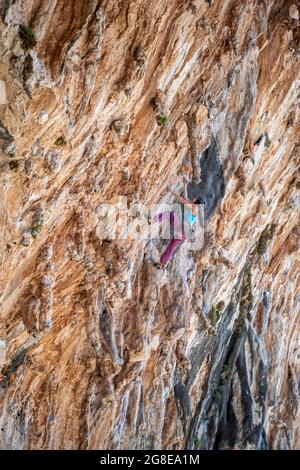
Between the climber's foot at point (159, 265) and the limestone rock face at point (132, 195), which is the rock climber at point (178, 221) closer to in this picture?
the climber's foot at point (159, 265)

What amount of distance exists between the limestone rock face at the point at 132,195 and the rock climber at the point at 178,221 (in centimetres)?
42

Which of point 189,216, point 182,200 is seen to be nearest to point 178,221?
point 189,216

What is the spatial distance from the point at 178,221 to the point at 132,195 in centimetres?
159

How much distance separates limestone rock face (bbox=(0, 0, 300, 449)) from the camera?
8.97m

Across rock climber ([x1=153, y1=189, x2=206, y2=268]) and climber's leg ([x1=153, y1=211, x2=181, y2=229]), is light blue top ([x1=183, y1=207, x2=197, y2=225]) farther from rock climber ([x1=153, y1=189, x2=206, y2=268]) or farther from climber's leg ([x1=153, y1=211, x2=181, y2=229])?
climber's leg ([x1=153, y1=211, x2=181, y2=229])

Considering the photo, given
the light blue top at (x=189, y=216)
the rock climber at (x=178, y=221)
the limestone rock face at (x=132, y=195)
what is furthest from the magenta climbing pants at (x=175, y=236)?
the limestone rock face at (x=132, y=195)

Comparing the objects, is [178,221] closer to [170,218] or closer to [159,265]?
[170,218]

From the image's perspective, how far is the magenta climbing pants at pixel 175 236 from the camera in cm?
1261

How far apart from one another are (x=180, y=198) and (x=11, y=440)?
6507 millimetres

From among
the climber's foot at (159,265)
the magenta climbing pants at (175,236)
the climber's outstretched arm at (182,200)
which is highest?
the climber's outstretched arm at (182,200)

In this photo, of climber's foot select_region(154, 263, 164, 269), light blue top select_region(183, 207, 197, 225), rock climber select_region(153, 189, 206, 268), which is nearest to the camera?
rock climber select_region(153, 189, 206, 268)

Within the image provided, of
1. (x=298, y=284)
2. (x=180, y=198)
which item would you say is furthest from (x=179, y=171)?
(x=298, y=284)

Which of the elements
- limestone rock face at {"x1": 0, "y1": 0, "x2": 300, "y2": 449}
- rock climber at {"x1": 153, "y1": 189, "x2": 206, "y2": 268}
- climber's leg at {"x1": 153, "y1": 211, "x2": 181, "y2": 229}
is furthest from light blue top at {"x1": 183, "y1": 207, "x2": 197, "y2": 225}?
limestone rock face at {"x1": 0, "y1": 0, "x2": 300, "y2": 449}
